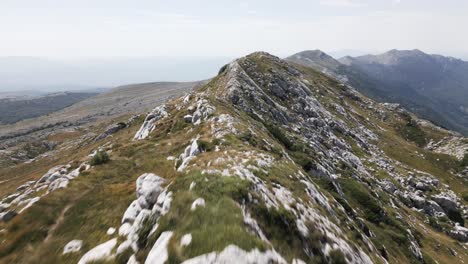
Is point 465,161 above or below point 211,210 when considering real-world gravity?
below

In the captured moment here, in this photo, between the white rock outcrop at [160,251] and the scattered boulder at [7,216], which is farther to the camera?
the scattered boulder at [7,216]

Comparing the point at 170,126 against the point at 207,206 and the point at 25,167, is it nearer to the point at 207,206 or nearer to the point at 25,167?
the point at 207,206

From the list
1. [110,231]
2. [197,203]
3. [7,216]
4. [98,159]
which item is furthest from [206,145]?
[7,216]

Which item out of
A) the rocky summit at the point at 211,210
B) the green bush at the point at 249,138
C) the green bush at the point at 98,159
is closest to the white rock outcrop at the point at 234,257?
the rocky summit at the point at 211,210

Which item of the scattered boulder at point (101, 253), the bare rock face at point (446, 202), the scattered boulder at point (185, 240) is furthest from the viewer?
the bare rock face at point (446, 202)

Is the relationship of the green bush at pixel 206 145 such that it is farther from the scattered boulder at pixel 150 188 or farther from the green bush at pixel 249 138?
A: the scattered boulder at pixel 150 188

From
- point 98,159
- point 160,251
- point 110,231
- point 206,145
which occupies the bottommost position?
point 98,159

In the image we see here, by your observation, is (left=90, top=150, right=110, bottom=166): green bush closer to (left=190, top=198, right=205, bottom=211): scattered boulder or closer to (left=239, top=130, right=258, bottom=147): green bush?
(left=239, top=130, right=258, bottom=147): green bush

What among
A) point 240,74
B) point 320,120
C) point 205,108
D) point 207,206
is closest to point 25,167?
point 240,74

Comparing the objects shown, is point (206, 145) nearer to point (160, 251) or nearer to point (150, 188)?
point (150, 188)

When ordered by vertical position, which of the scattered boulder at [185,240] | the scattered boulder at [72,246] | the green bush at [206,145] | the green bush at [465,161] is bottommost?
the green bush at [465,161]

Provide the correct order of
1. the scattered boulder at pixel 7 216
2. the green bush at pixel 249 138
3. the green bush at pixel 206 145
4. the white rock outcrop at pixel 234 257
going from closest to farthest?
1. the white rock outcrop at pixel 234 257
2. the scattered boulder at pixel 7 216
3. the green bush at pixel 206 145
4. the green bush at pixel 249 138
